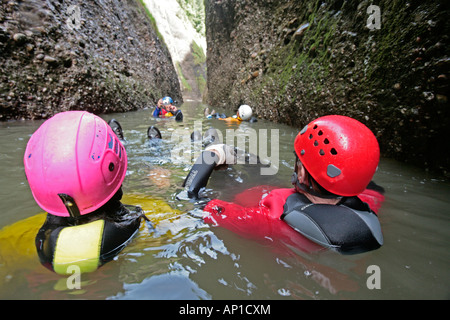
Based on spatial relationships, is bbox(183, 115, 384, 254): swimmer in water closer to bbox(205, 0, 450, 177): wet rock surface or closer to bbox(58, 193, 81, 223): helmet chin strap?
bbox(58, 193, 81, 223): helmet chin strap

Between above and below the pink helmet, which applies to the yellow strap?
below

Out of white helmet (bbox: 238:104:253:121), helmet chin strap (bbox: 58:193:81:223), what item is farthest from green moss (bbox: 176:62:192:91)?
helmet chin strap (bbox: 58:193:81:223)

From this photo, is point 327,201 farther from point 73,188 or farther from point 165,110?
point 165,110

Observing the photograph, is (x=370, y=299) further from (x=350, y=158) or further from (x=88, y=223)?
(x=88, y=223)

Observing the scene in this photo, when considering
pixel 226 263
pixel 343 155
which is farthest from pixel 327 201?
pixel 226 263

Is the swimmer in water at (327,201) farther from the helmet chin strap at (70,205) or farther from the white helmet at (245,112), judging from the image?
the white helmet at (245,112)

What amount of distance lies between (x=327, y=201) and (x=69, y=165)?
177 cm

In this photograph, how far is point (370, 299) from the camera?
1.28 m

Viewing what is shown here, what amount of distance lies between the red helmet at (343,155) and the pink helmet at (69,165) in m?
1.47

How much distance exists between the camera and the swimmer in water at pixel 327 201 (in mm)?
1556

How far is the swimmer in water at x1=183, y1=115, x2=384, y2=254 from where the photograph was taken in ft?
5.10

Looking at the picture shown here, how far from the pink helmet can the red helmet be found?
147 centimetres

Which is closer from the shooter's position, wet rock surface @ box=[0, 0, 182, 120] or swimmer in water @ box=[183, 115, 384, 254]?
swimmer in water @ box=[183, 115, 384, 254]

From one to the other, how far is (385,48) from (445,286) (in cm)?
352
